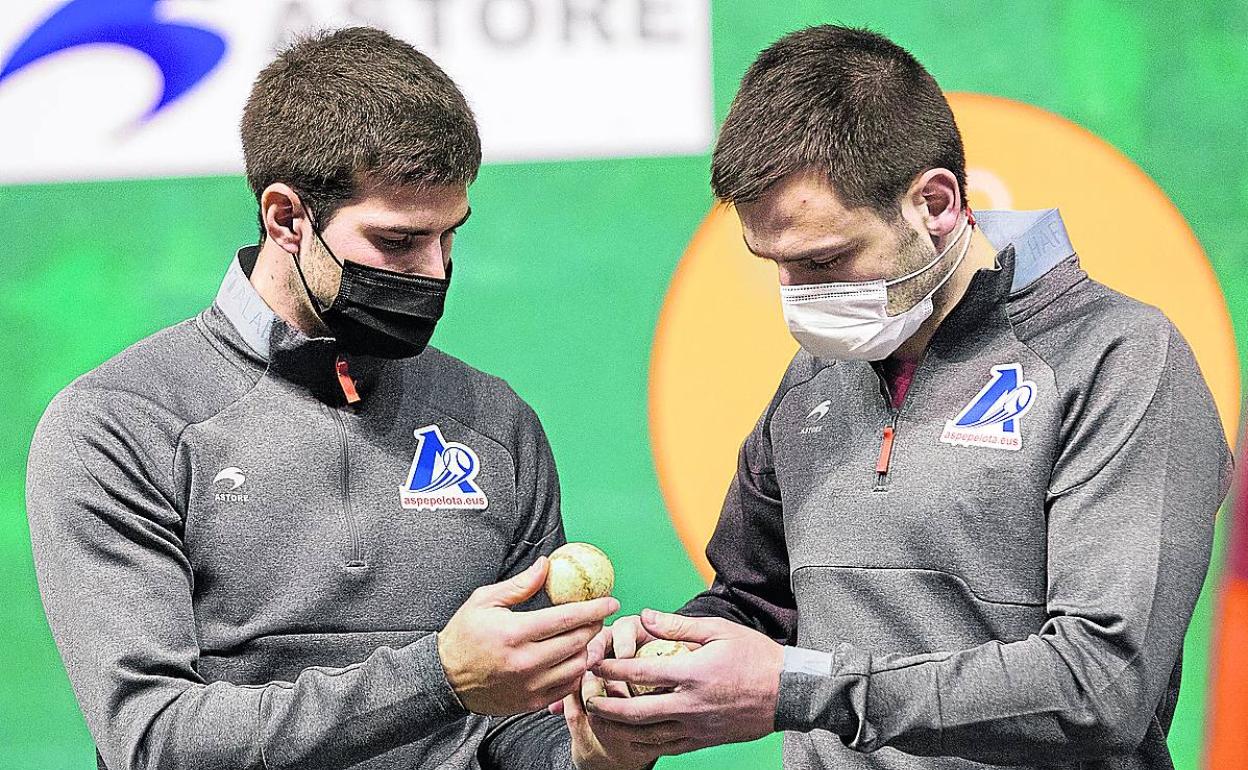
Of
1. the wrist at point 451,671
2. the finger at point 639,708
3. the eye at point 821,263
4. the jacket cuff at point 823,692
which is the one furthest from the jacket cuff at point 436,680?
the eye at point 821,263

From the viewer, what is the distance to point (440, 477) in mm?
2467

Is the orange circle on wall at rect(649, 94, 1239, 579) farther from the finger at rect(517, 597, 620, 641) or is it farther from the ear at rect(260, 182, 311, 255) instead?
the finger at rect(517, 597, 620, 641)

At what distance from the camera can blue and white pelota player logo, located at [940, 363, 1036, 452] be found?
7.29 feet

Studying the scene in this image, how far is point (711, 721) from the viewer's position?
2.19m

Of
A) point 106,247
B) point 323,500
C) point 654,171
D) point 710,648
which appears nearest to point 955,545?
point 710,648

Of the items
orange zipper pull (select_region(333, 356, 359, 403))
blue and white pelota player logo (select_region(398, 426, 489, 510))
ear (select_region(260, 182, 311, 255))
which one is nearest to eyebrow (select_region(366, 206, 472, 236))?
ear (select_region(260, 182, 311, 255))

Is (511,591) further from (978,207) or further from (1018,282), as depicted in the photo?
(978,207)

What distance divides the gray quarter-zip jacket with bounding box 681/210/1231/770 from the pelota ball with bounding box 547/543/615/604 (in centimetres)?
33

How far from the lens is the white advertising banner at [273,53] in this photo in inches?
140

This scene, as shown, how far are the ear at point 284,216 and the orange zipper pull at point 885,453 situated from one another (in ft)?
3.33

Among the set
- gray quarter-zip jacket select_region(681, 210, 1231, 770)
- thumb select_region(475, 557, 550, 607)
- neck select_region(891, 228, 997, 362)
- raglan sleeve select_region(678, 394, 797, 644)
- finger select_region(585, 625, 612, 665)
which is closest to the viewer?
gray quarter-zip jacket select_region(681, 210, 1231, 770)

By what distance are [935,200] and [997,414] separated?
0.36m

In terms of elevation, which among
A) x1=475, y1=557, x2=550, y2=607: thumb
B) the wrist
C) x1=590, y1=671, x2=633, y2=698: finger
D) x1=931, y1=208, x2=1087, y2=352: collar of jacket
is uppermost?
x1=931, y1=208, x2=1087, y2=352: collar of jacket

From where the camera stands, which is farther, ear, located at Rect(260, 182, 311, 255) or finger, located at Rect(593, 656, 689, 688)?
ear, located at Rect(260, 182, 311, 255)
